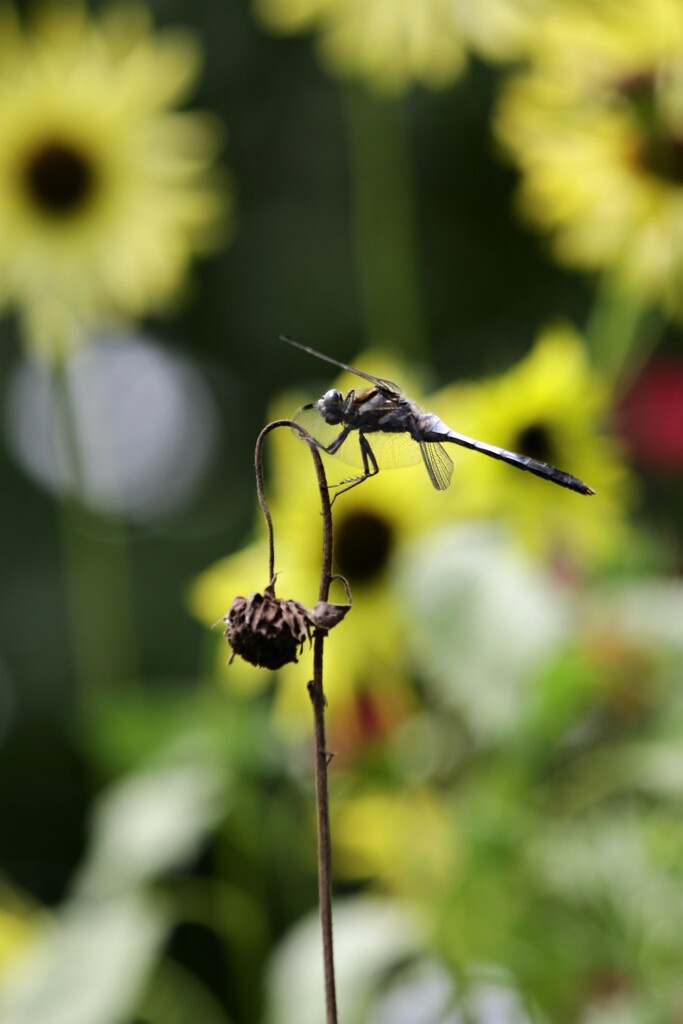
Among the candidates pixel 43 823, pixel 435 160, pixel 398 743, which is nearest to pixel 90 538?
pixel 398 743

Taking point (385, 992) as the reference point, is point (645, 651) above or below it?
above

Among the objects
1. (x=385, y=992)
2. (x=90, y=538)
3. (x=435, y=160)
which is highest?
(x=435, y=160)

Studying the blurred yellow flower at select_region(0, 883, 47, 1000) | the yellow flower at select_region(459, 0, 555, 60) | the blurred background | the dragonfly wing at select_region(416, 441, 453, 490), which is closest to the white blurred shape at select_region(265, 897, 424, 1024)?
the blurred background

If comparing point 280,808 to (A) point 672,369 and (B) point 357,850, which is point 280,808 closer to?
(B) point 357,850

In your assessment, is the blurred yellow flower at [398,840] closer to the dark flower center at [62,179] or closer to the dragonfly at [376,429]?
the dragonfly at [376,429]

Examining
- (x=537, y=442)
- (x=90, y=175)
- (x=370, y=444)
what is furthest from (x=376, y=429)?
(x=90, y=175)

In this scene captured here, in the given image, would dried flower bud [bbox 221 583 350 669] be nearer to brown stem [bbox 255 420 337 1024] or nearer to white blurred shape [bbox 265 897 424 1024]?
brown stem [bbox 255 420 337 1024]
